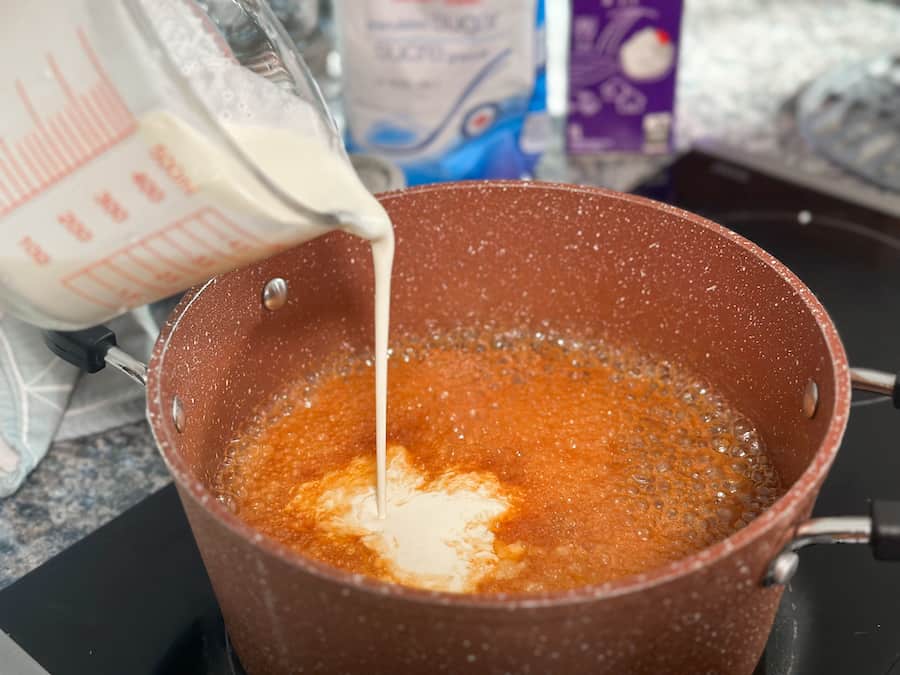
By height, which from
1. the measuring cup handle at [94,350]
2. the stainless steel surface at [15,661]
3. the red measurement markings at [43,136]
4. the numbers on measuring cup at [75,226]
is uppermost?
the red measurement markings at [43,136]

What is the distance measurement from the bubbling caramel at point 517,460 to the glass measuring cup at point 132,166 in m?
0.24

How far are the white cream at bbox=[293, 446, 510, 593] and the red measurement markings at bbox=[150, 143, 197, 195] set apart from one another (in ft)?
1.02

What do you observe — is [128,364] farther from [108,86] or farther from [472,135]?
[472,135]

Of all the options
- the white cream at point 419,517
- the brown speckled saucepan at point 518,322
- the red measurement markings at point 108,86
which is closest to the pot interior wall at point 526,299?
the brown speckled saucepan at point 518,322

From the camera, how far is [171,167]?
19.1 inches

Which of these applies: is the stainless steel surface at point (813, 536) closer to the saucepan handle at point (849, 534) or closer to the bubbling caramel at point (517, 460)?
the saucepan handle at point (849, 534)

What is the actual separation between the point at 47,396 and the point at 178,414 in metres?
0.25

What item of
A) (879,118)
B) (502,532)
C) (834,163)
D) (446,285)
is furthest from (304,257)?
(879,118)

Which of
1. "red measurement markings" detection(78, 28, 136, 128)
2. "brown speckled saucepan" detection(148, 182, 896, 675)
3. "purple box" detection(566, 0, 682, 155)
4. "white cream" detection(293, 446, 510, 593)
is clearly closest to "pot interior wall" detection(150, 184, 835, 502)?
"brown speckled saucepan" detection(148, 182, 896, 675)

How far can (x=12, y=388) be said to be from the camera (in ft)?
2.74

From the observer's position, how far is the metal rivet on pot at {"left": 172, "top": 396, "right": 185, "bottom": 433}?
2.13 ft

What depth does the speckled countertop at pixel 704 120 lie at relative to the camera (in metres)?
0.82

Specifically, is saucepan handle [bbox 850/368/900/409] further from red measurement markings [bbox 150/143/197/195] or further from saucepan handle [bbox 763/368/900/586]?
red measurement markings [bbox 150/143/197/195]

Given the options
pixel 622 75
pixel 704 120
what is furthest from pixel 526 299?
pixel 704 120
